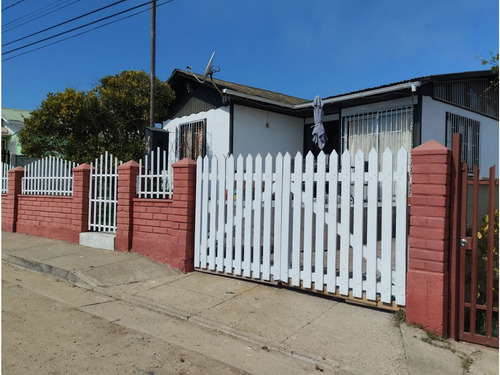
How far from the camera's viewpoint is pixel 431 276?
3752 millimetres

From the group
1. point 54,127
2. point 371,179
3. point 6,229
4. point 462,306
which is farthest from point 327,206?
point 54,127

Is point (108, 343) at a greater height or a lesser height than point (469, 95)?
lesser

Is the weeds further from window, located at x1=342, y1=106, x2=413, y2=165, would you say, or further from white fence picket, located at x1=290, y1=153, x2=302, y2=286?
window, located at x1=342, y1=106, x2=413, y2=165

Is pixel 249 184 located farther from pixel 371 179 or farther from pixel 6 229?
pixel 6 229

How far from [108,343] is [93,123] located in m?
9.79

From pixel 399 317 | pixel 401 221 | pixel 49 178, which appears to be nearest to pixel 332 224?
pixel 401 221

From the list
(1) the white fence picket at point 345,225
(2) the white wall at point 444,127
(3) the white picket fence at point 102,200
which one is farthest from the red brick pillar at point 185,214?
(2) the white wall at point 444,127

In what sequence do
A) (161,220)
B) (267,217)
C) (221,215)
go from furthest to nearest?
(161,220) < (221,215) < (267,217)

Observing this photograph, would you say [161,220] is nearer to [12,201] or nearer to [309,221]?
[309,221]

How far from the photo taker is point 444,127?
1038 centimetres

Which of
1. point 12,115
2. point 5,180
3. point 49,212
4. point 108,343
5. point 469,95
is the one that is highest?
point 12,115

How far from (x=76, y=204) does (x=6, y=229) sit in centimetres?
355

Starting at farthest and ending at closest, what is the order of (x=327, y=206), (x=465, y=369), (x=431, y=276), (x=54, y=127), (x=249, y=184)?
(x=54, y=127) < (x=249, y=184) < (x=327, y=206) < (x=431, y=276) < (x=465, y=369)

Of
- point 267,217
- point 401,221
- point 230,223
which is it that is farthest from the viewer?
point 230,223
